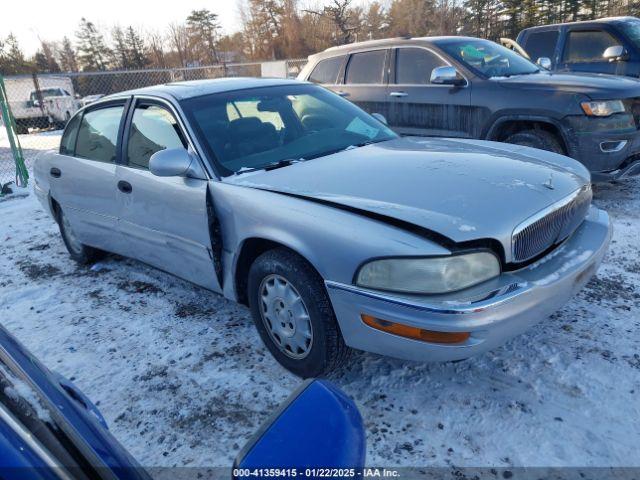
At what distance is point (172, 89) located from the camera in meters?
3.43

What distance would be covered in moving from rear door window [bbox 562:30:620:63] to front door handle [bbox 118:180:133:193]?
Result: 7.19 m

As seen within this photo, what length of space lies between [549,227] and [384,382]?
116cm

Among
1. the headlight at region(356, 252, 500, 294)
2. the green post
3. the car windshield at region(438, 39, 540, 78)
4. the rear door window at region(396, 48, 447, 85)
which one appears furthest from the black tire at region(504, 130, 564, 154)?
A: the green post

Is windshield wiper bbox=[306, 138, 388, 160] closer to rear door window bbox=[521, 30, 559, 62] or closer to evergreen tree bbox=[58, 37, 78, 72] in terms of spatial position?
rear door window bbox=[521, 30, 559, 62]

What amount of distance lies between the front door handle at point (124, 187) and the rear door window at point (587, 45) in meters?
7.19

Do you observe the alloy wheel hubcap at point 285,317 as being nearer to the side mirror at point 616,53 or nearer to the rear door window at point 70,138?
the rear door window at point 70,138

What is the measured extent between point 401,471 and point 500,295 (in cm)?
86

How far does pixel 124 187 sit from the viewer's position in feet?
11.5

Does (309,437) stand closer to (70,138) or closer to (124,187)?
(124,187)

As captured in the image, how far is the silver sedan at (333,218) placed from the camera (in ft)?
6.91

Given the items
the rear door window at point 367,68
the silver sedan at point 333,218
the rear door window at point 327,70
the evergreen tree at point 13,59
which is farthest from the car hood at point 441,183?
the evergreen tree at point 13,59

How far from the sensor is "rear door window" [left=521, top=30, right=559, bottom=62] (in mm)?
7961

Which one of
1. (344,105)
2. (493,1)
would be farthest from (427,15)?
(344,105)

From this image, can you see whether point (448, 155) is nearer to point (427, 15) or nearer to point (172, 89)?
point (172, 89)
